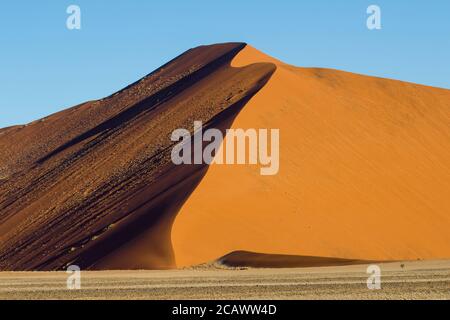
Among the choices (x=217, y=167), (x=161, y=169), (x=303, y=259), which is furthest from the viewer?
(x=161, y=169)

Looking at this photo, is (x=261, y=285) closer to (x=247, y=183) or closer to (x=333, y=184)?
(x=247, y=183)

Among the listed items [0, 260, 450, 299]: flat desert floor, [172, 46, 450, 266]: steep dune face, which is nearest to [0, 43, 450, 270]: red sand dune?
[172, 46, 450, 266]: steep dune face

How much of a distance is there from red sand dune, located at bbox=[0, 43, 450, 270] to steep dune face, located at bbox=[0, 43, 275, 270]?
16cm

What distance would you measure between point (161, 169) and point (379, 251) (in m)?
14.7

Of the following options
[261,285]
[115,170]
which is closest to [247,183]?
[115,170]

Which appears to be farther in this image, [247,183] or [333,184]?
[333,184]

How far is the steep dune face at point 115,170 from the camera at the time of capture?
48531 millimetres

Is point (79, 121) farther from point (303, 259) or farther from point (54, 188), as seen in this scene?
point (303, 259)

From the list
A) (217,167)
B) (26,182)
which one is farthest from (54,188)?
(217,167)

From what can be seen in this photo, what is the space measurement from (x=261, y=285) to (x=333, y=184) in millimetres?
26606

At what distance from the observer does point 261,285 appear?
2822 centimetres

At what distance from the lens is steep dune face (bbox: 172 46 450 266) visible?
46.6 meters

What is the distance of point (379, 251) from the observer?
157ft

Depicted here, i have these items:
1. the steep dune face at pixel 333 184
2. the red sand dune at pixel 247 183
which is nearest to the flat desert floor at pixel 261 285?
the red sand dune at pixel 247 183
